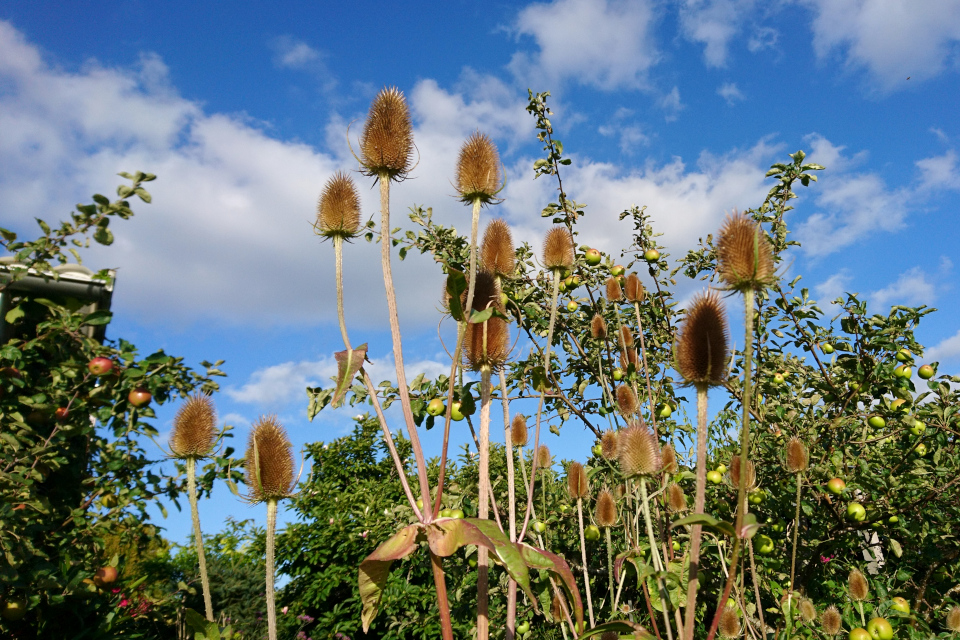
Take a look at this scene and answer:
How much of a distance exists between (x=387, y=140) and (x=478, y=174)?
38 centimetres

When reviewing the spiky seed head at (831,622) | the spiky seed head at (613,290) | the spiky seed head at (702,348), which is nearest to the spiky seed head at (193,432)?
the spiky seed head at (702,348)

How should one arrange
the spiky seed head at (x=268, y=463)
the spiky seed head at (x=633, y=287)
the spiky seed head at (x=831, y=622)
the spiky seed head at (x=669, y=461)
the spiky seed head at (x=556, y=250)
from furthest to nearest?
the spiky seed head at (x=633, y=287), the spiky seed head at (x=831, y=622), the spiky seed head at (x=556, y=250), the spiky seed head at (x=669, y=461), the spiky seed head at (x=268, y=463)

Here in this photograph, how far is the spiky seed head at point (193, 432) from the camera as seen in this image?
250cm

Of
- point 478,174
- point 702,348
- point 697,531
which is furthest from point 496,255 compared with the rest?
point 697,531

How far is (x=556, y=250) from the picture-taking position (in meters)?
2.97

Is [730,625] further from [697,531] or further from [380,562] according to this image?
[380,562]

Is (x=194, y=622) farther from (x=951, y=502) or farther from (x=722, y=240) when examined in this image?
(x=951, y=502)

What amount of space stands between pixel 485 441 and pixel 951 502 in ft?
13.3

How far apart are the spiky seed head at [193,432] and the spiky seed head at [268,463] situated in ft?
0.84

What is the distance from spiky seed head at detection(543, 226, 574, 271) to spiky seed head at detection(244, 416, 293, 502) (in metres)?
1.46

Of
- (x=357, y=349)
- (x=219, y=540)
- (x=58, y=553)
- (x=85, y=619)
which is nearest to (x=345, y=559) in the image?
(x=219, y=540)

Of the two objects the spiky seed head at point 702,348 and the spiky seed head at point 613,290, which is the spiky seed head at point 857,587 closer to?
the spiky seed head at point 613,290

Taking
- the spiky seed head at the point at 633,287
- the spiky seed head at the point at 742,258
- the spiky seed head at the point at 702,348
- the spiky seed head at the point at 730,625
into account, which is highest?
the spiky seed head at the point at 633,287

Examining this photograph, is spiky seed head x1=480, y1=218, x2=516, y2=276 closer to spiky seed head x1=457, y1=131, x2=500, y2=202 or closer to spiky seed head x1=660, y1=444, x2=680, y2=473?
spiky seed head x1=457, y1=131, x2=500, y2=202
